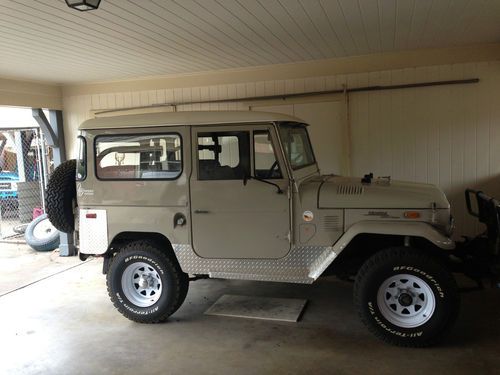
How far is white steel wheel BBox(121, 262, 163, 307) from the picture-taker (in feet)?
15.3

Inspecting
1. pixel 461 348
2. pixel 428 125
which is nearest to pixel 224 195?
pixel 461 348

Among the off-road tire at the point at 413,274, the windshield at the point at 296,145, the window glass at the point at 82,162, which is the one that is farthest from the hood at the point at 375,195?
the window glass at the point at 82,162

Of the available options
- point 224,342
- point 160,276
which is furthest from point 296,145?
point 224,342

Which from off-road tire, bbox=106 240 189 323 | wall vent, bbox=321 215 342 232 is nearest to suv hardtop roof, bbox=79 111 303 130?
wall vent, bbox=321 215 342 232

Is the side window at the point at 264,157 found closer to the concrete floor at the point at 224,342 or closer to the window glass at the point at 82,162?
the concrete floor at the point at 224,342

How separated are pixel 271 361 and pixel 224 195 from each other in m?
1.55

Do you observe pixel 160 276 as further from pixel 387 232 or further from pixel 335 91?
pixel 335 91

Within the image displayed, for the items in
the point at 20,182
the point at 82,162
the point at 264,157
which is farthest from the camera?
the point at 20,182

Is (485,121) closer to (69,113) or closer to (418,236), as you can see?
(418,236)

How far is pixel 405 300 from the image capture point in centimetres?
395

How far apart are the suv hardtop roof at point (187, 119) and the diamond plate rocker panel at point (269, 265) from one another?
4.06 feet

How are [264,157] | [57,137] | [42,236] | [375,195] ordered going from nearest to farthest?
[375,195], [264,157], [57,137], [42,236]

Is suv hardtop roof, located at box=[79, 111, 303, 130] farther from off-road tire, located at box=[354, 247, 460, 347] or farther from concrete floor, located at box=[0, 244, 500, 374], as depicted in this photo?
concrete floor, located at box=[0, 244, 500, 374]

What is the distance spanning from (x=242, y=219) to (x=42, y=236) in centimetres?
560
